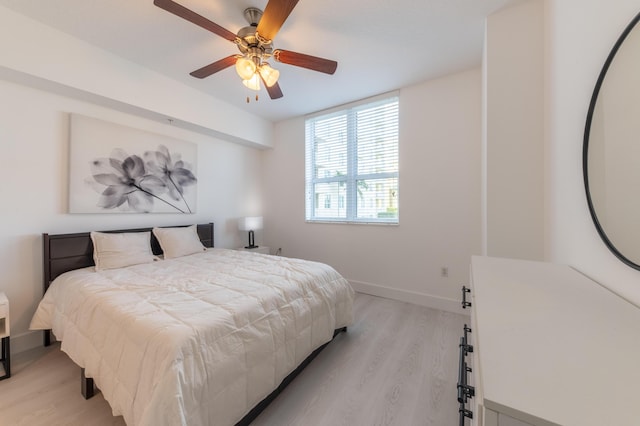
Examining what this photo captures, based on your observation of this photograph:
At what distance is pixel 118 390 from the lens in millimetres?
1152

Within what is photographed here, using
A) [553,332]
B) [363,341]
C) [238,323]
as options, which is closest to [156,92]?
[238,323]

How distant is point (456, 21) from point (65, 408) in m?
3.76

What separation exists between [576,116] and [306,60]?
5.58 ft

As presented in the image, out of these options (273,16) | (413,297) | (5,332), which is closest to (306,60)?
(273,16)

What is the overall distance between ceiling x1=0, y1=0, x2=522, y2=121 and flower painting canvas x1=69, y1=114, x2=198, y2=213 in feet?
2.52

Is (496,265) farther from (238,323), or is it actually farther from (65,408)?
(65,408)

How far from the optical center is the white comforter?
104cm

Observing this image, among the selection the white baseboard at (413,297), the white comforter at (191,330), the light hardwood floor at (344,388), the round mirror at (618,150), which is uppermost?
the round mirror at (618,150)

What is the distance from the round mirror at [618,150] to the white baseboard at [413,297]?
6.70 feet

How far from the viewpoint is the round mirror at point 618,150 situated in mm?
→ 751

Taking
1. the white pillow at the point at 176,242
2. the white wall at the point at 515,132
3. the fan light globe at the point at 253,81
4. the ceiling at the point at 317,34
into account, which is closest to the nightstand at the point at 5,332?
the white pillow at the point at 176,242

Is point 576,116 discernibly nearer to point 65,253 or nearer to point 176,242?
point 176,242

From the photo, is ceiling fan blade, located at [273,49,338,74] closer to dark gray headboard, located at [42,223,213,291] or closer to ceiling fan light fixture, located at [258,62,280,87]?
ceiling fan light fixture, located at [258,62,280,87]

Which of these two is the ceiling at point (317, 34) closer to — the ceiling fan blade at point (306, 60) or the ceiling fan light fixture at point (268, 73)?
the ceiling fan blade at point (306, 60)
